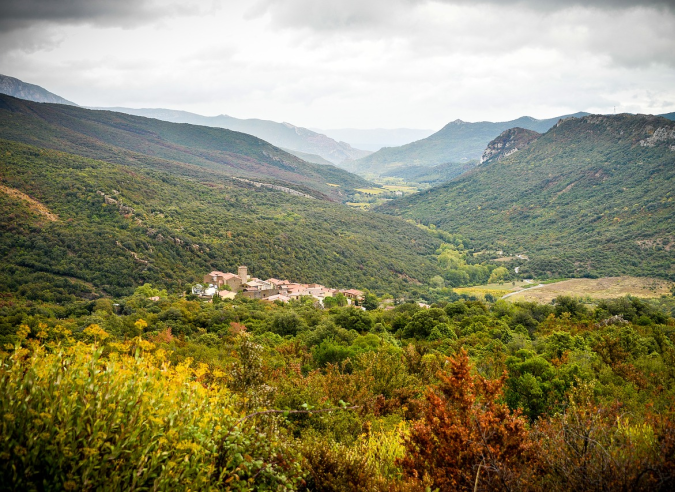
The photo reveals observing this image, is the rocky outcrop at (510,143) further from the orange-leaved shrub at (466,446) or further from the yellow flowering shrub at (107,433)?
the yellow flowering shrub at (107,433)

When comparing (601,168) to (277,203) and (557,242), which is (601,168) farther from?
(277,203)

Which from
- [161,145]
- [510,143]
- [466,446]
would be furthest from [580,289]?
[161,145]

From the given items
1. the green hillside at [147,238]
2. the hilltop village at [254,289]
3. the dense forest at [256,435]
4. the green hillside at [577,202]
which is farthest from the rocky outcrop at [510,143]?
the dense forest at [256,435]

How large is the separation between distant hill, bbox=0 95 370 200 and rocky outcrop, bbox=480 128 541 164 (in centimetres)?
6128

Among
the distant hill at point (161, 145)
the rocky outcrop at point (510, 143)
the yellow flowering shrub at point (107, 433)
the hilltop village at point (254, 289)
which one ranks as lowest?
the hilltop village at point (254, 289)

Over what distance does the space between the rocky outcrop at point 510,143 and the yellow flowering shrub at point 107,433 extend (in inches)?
6239

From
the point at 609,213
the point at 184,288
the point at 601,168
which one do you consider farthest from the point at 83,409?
the point at 601,168

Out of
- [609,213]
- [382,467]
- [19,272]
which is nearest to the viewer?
[382,467]

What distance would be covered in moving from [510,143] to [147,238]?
475 feet

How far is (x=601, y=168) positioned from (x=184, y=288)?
10717 cm

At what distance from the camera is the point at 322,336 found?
20328 millimetres

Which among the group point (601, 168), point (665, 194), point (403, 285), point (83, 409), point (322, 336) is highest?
point (601, 168)

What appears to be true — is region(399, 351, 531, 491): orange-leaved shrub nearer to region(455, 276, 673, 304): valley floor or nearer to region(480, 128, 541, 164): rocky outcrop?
region(455, 276, 673, 304): valley floor

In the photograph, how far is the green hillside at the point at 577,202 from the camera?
70.8 m
